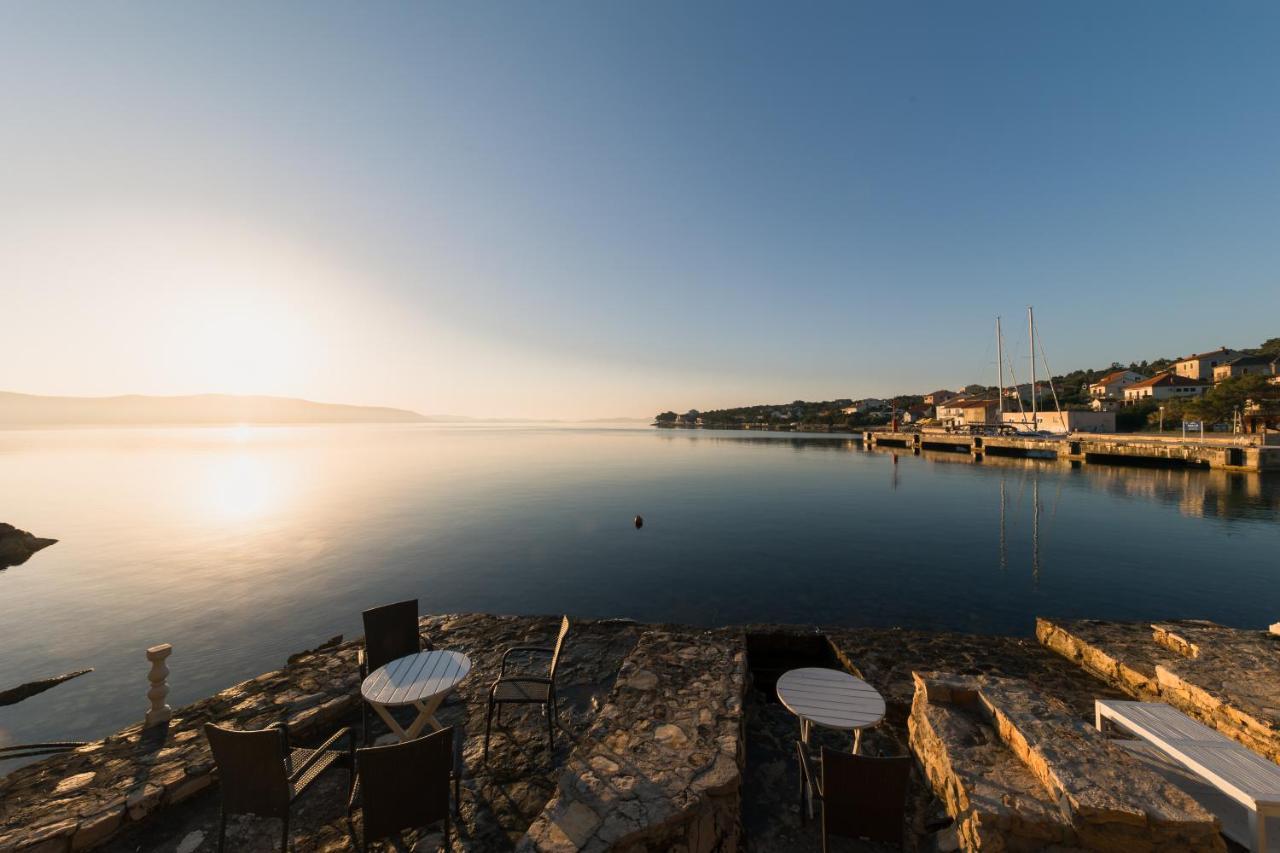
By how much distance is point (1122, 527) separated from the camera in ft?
68.2

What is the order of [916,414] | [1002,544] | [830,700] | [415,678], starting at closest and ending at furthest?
[830,700] < [415,678] < [1002,544] < [916,414]

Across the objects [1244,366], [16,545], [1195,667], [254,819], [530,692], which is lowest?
[16,545]

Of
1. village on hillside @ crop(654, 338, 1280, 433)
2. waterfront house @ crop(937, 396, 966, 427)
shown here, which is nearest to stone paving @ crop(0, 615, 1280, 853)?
village on hillside @ crop(654, 338, 1280, 433)

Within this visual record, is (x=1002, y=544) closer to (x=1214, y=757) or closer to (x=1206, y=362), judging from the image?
(x=1214, y=757)

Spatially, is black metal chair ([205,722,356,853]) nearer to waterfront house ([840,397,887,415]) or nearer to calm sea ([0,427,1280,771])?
calm sea ([0,427,1280,771])

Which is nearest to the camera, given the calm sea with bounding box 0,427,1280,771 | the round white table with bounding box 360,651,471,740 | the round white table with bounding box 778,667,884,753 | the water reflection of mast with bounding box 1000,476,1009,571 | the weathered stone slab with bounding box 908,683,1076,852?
the weathered stone slab with bounding box 908,683,1076,852

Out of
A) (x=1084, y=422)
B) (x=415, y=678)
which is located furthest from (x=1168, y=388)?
(x=415, y=678)

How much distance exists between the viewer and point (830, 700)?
409 centimetres

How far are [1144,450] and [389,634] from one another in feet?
202

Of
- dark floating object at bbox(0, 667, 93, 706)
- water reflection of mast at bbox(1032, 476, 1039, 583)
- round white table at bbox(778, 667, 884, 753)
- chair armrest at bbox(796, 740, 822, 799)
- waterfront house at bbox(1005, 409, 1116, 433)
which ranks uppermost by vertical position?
waterfront house at bbox(1005, 409, 1116, 433)

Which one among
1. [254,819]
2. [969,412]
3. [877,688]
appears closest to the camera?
[254,819]

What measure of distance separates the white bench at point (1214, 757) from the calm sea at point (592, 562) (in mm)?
7185

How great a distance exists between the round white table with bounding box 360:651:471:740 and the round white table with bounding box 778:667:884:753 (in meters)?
3.15

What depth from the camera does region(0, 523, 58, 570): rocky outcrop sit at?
1890 cm
